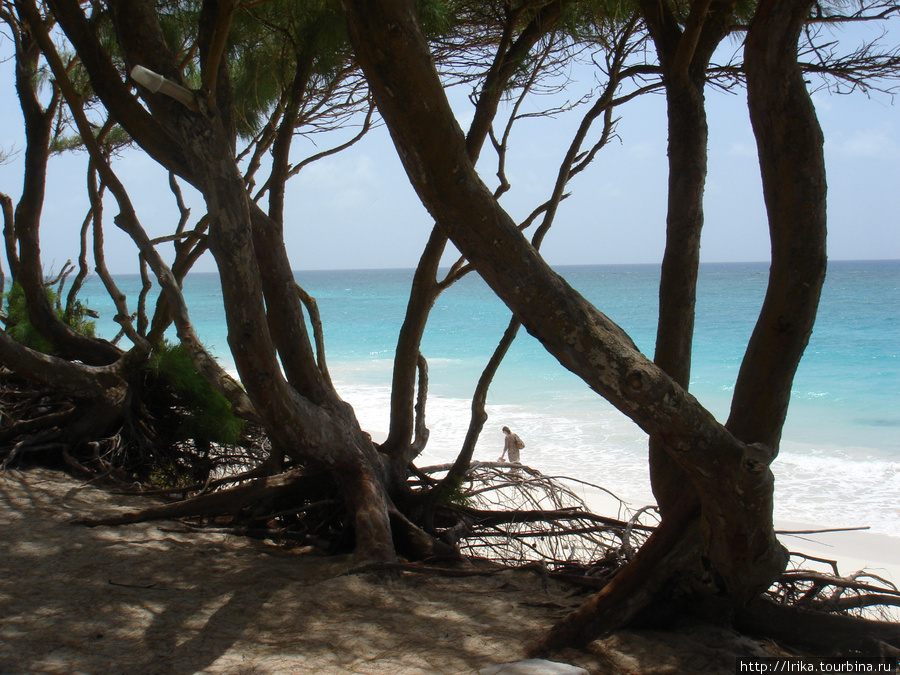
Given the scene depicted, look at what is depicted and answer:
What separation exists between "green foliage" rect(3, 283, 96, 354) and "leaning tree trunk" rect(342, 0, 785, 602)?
13.5ft

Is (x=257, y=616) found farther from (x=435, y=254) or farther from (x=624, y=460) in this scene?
(x=624, y=460)

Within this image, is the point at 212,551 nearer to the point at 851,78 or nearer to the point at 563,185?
the point at 563,185

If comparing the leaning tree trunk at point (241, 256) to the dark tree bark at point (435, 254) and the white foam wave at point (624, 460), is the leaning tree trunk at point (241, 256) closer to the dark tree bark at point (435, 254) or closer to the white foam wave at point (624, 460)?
the dark tree bark at point (435, 254)

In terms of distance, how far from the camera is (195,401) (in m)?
4.50

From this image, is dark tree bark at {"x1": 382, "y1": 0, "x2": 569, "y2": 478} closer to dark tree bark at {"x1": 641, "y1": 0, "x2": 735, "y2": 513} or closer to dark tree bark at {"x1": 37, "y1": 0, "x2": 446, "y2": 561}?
dark tree bark at {"x1": 37, "y1": 0, "x2": 446, "y2": 561}

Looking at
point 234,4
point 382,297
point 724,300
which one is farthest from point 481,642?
point 382,297

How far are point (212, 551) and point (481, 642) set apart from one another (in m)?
1.34

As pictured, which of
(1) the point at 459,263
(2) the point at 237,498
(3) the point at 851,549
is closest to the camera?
(2) the point at 237,498

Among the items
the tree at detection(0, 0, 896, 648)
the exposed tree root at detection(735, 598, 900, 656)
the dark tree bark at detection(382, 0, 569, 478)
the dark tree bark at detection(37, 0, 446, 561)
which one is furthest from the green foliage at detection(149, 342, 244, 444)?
the exposed tree root at detection(735, 598, 900, 656)

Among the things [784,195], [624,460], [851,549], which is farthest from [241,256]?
[624,460]

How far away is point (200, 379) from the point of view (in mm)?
4445

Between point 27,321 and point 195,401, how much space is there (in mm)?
1976

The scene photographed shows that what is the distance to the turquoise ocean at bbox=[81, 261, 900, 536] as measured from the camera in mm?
8266

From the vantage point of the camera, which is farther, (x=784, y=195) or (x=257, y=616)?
(x=257, y=616)
